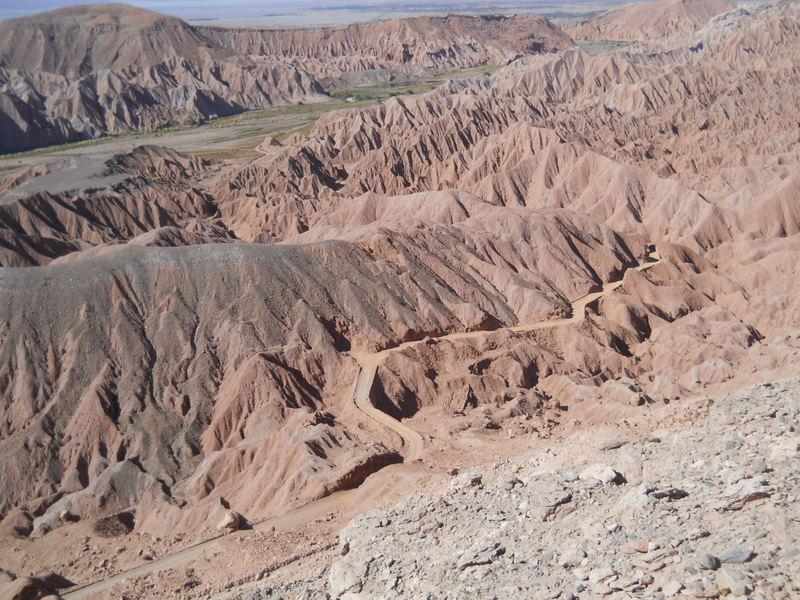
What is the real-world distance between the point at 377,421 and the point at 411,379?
5.32m

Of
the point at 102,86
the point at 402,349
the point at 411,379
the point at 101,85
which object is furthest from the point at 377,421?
the point at 101,85

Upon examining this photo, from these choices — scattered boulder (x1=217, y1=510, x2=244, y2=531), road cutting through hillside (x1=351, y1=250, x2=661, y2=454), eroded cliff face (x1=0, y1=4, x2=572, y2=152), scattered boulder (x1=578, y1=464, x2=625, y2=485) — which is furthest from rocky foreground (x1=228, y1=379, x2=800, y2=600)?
eroded cliff face (x1=0, y1=4, x2=572, y2=152)

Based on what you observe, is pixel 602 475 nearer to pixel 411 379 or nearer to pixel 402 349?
pixel 411 379

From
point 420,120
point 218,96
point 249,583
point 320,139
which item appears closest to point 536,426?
point 249,583

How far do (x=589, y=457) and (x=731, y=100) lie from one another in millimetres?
117008

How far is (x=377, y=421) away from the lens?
42031mm

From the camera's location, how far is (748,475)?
18469mm

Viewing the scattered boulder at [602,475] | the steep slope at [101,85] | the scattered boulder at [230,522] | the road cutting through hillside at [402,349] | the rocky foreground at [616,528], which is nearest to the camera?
the rocky foreground at [616,528]

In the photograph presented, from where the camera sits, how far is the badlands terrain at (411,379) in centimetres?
1984

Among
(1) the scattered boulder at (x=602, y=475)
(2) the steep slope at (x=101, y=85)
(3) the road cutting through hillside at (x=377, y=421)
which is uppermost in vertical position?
(2) the steep slope at (x=101, y=85)

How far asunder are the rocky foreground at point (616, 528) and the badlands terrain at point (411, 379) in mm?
84

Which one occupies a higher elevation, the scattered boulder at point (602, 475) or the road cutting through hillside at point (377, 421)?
the scattered boulder at point (602, 475)

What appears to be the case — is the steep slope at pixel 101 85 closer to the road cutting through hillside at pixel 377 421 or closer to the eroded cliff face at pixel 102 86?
the eroded cliff face at pixel 102 86

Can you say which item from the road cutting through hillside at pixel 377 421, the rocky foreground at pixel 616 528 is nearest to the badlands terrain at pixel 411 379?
the rocky foreground at pixel 616 528
